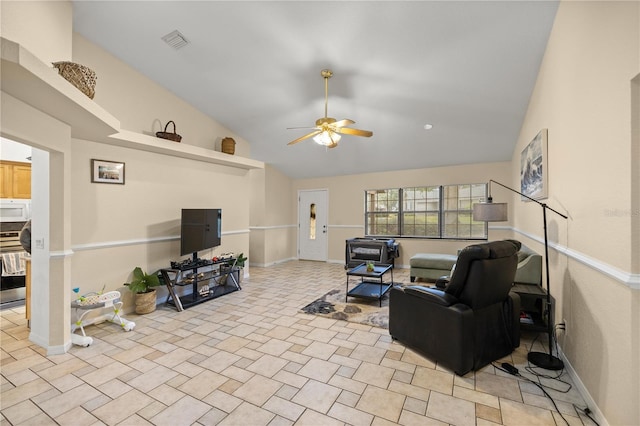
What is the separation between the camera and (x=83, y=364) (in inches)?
98.9

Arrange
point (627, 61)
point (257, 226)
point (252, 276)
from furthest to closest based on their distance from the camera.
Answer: point (257, 226) → point (252, 276) → point (627, 61)

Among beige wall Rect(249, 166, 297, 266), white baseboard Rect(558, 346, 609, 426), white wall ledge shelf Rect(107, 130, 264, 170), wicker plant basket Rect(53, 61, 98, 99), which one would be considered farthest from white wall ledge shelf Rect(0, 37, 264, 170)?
white baseboard Rect(558, 346, 609, 426)

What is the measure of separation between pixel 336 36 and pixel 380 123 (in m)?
2.15

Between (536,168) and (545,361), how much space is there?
2.20 m

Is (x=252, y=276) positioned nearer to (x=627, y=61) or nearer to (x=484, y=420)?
(x=484, y=420)

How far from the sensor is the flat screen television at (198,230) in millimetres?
4070

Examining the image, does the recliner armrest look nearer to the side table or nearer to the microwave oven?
the side table

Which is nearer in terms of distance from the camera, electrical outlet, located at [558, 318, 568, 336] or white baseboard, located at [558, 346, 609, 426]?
white baseboard, located at [558, 346, 609, 426]

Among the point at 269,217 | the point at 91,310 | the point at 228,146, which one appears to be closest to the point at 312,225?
the point at 269,217

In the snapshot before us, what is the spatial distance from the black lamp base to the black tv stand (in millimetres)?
3994

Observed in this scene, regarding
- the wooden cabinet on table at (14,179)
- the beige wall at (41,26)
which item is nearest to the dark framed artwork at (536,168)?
the beige wall at (41,26)

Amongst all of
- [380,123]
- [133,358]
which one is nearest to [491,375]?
[133,358]

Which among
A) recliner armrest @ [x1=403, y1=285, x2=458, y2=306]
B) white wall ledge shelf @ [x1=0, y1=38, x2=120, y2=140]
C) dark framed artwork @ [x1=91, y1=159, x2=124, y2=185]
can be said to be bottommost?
recliner armrest @ [x1=403, y1=285, x2=458, y2=306]

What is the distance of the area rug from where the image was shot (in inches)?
138
